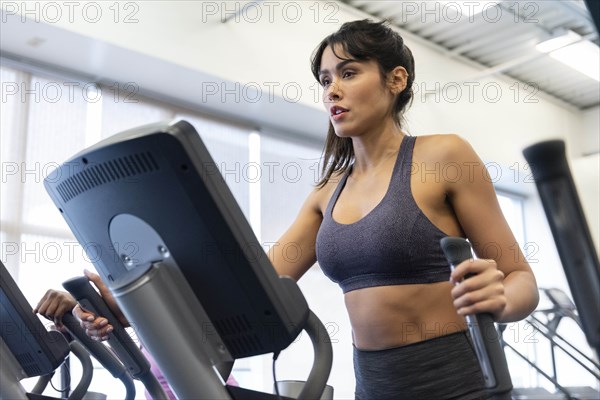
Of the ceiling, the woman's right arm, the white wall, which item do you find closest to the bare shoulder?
the woman's right arm

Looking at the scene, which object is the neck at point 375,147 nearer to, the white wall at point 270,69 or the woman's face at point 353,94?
the woman's face at point 353,94

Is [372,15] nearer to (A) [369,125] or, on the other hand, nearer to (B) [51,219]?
(B) [51,219]

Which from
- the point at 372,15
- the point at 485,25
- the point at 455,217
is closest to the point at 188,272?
the point at 455,217

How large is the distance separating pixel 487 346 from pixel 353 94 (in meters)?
0.84

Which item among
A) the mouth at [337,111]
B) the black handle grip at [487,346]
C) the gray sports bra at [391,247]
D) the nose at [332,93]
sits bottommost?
the black handle grip at [487,346]

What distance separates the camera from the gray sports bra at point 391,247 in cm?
142

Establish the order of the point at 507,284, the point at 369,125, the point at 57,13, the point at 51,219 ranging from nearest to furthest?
the point at 507,284
the point at 369,125
the point at 57,13
the point at 51,219

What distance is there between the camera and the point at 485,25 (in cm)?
721

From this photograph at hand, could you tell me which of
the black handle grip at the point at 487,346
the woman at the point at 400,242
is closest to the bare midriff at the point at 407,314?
the woman at the point at 400,242

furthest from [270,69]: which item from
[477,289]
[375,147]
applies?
[477,289]

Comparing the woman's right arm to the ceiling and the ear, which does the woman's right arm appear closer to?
the ear

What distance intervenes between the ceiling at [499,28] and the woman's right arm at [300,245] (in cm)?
491

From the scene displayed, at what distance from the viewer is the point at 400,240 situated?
1.41 meters

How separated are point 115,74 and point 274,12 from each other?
1.41 metres
